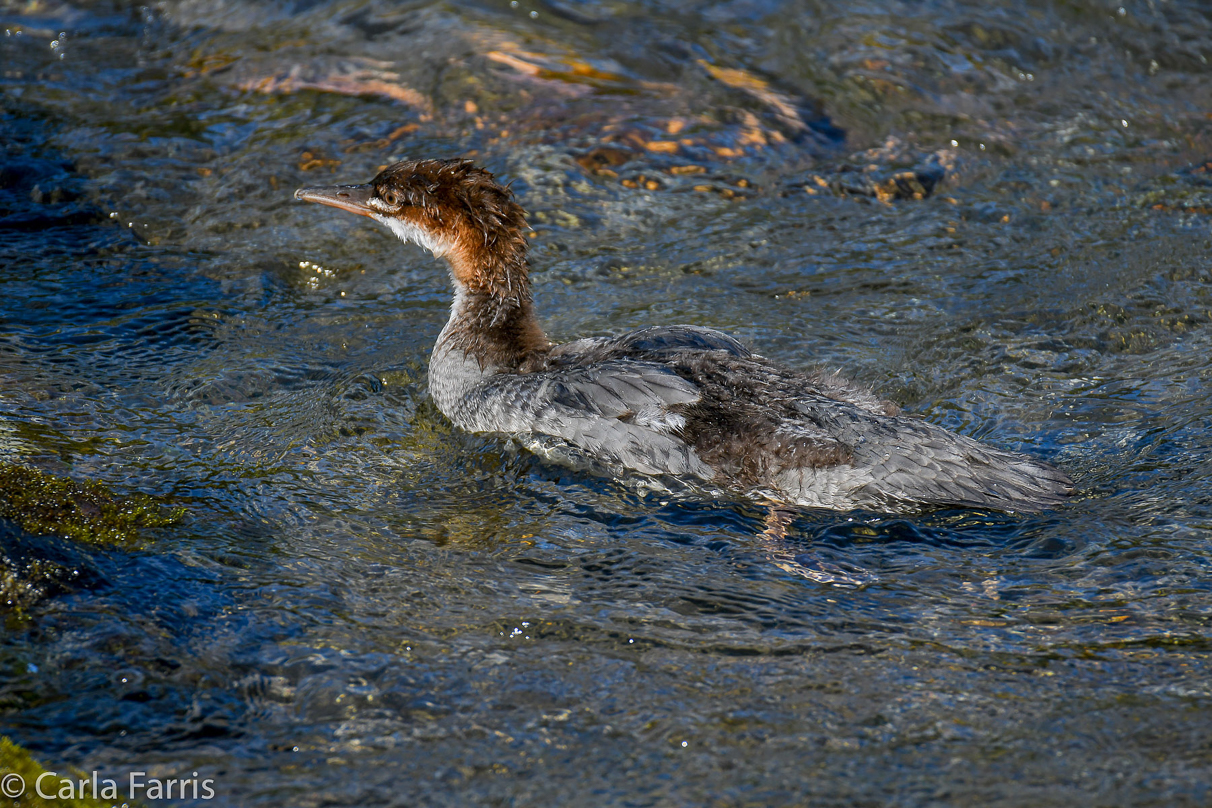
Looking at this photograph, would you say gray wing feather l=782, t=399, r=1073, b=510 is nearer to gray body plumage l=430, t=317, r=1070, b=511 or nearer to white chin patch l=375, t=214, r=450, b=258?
gray body plumage l=430, t=317, r=1070, b=511

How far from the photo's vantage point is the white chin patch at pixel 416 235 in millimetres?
6523

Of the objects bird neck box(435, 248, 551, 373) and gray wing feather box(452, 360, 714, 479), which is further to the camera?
bird neck box(435, 248, 551, 373)

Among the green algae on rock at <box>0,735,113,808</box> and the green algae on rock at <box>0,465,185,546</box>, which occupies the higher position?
the green algae on rock at <box>0,465,185,546</box>

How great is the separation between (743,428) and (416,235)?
7.99ft

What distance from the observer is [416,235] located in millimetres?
6578

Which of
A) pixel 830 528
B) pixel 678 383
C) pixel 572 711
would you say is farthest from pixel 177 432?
pixel 830 528

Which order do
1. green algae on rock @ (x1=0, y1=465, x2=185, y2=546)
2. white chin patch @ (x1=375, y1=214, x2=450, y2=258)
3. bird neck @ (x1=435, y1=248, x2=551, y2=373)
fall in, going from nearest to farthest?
green algae on rock @ (x1=0, y1=465, x2=185, y2=546) → bird neck @ (x1=435, y1=248, x2=551, y2=373) → white chin patch @ (x1=375, y1=214, x2=450, y2=258)

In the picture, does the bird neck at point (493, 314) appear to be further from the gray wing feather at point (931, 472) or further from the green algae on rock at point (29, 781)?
the green algae on rock at point (29, 781)

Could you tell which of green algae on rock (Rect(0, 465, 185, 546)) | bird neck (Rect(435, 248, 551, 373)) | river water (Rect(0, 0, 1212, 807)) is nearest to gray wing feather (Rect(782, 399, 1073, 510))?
river water (Rect(0, 0, 1212, 807))

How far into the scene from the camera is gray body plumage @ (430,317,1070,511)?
509 centimetres

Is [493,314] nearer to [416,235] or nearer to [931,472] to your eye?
[416,235]

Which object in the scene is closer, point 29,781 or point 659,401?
point 29,781

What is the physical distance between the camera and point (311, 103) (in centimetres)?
956

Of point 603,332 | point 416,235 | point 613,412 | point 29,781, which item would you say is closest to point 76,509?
point 29,781
